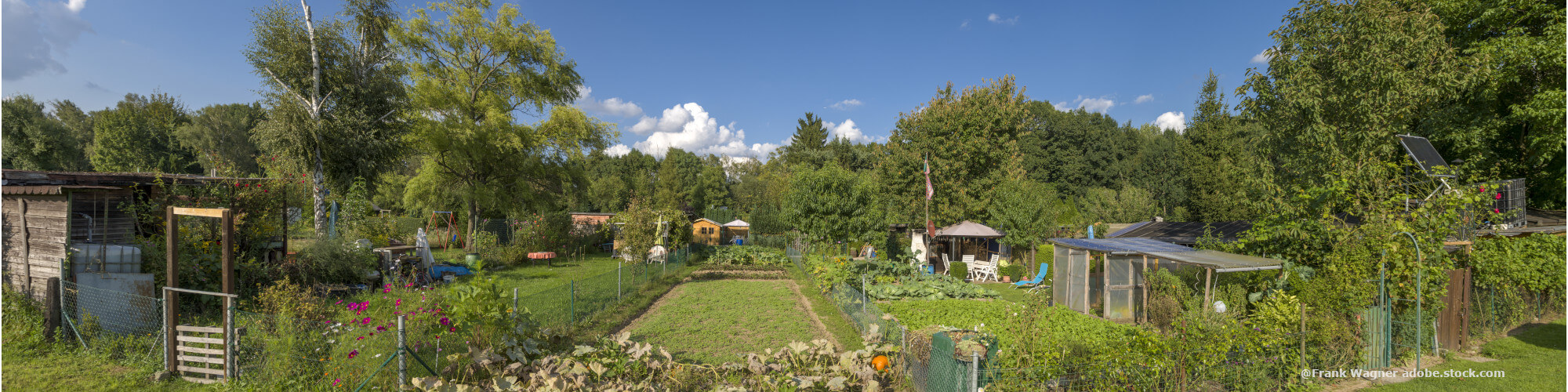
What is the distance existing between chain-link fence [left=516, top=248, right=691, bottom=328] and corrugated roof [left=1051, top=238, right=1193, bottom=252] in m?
8.57

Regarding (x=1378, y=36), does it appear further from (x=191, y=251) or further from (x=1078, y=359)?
(x=191, y=251)

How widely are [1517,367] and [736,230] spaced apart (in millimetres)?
28834

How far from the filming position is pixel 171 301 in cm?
597

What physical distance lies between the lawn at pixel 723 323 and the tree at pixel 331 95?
31.7 ft

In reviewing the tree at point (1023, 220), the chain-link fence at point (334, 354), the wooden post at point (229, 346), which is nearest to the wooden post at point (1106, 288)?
the tree at point (1023, 220)

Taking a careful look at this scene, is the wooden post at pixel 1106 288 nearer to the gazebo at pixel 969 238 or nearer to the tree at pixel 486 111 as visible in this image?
the gazebo at pixel 969 238

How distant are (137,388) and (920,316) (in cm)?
924

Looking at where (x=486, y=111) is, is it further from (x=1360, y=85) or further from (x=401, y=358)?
(x=1360, y=85)

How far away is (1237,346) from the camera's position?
5402 mm

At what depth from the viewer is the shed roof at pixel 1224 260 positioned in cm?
748

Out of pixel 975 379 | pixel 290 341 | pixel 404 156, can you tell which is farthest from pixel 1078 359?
pixel 404 156

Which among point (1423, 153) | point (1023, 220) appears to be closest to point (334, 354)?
point (1423, 153)

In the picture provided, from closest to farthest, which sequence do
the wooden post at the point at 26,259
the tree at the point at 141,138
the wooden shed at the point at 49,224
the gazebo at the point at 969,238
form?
the wooden shed at the point at 49,224 → the wooden post at the point at 26,259 → the gazebo at the point at 969,238 → the tree at the point at 141,138

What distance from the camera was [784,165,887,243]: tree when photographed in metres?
19.1
